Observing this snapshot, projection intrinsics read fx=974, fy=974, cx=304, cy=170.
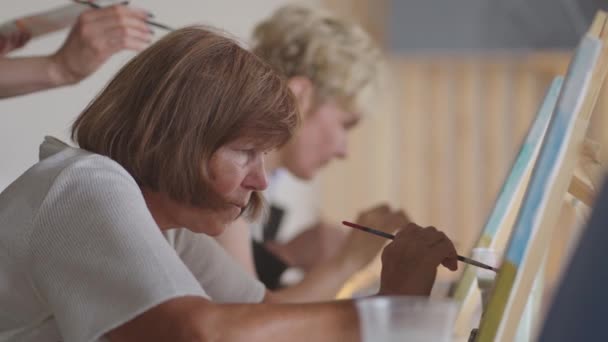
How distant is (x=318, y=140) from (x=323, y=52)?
20cm

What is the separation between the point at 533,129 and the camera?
122 centimetres

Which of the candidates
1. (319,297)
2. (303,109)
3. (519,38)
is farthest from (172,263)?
(519,38)

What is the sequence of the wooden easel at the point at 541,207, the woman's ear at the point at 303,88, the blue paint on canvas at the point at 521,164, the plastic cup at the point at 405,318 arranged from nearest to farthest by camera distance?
the plastic cup at the point at 405,318 < the wooden easel at the point at 541,207 < the blue paint on canvas at the point at 521,164 < the woman's ear at the point at 303,88

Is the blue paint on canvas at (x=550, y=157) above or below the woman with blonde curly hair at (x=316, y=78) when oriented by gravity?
above

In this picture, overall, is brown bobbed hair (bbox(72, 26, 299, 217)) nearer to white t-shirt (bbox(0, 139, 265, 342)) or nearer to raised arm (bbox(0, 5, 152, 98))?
white t-shirt (bbox(0, 139, 265, 342))

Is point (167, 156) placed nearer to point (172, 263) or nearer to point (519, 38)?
point (172, 263)

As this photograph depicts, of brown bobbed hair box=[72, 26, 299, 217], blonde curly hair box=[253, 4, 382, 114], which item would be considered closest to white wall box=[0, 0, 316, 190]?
blonde curly hair box=[253, 4, 382, 114]

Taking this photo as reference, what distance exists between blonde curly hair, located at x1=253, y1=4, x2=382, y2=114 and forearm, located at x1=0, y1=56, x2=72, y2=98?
0.65 meters

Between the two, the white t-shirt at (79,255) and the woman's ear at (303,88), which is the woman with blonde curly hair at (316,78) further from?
the white t-shirt at (79,255)

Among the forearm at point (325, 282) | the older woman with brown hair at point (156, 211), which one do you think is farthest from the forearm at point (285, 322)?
the forearm at point (325, 282)

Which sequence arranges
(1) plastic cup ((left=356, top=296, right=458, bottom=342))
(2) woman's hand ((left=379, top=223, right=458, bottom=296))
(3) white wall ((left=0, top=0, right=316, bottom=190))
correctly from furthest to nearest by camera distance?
1. (3) white wall ((left=0, top=0, right=316, bottom=190))
2. (2) woman's hand ((left=379, top=223, right=458, bottom=296))
3. (1) plastic cup ((left=356, top=296, right=458, bottom=342))

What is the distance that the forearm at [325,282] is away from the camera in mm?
1676

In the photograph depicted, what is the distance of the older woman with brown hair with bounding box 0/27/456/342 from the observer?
0.79 m

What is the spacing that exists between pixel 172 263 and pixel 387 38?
10.7 feet
